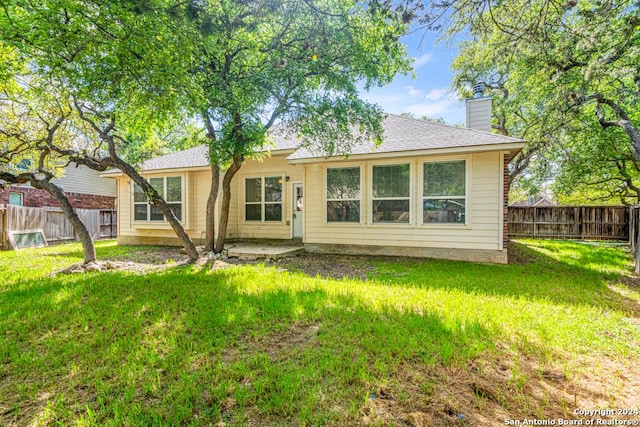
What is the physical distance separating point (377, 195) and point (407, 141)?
5.70 feet

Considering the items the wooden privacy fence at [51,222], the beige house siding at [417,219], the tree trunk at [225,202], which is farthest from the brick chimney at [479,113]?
the wooden privacy fence at [51,222]

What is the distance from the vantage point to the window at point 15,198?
15.5 m

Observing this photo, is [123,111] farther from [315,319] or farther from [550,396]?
[550,396]

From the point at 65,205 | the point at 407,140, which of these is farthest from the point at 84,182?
the point at 407,140

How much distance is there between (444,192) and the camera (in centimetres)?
824

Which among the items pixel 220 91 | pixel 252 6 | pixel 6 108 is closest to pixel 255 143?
pixel 220 91

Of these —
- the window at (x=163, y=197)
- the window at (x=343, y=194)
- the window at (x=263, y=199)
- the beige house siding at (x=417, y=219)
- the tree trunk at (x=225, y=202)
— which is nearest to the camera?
the beige house siding at (x=417, y=219)

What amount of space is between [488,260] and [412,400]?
265 inches

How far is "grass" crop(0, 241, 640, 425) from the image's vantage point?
226cm

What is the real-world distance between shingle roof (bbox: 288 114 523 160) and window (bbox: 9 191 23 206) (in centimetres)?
1588

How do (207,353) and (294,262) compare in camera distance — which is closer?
(207,353)

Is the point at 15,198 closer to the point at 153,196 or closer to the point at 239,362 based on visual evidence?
the point at 153,196

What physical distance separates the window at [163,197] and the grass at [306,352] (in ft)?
20.3

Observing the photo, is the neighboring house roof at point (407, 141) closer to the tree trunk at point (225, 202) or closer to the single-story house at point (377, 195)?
the single-story house at point (377, 195)
